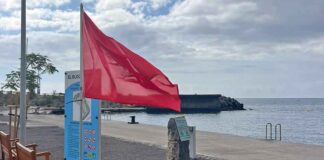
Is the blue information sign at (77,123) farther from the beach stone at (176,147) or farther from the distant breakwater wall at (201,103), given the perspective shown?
the distant breakwater wall at (201,103)

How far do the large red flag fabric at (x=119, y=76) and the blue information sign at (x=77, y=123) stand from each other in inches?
99.8

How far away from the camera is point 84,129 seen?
10.5 metres

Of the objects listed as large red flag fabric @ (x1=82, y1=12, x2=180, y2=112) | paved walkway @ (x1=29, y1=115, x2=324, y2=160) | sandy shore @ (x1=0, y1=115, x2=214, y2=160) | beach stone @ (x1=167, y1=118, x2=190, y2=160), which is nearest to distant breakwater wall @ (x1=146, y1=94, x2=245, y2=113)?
sandy shore @ (x1=0, y1=115, x2=214, y2=160)

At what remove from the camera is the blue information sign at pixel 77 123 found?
33.6 ft

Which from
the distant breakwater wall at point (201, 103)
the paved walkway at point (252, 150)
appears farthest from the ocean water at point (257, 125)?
the distant breakwater wall at point (201, 103)

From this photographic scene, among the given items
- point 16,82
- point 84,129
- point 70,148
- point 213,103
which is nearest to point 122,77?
point 84,129

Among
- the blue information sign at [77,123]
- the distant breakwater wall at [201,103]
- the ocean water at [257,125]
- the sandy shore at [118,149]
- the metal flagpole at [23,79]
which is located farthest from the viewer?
the distant breakwater wall at [201,103]

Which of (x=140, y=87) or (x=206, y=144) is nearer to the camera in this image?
(x=140, y=87)

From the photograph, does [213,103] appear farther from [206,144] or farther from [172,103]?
[172,103]

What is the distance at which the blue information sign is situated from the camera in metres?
10.2

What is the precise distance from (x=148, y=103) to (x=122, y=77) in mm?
528

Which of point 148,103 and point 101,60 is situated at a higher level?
point 101,60

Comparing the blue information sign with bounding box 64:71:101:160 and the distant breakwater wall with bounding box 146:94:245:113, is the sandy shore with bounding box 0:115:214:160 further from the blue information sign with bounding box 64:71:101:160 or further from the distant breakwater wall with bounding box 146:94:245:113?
the distant breakwater wall with bounding box 146:94:245:113

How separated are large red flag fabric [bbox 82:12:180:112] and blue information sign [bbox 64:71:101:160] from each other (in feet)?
8.31
